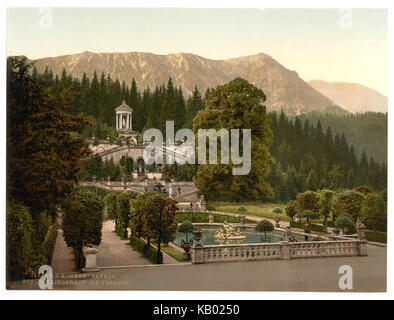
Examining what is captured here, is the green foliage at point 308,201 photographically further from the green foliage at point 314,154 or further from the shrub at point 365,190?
the shrub at point 365,190

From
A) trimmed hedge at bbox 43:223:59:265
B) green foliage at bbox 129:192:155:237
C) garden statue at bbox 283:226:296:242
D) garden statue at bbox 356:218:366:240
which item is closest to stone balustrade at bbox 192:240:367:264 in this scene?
garden statue at bbox 283:226:296:242

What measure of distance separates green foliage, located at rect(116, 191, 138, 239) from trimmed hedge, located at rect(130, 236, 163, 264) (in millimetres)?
505

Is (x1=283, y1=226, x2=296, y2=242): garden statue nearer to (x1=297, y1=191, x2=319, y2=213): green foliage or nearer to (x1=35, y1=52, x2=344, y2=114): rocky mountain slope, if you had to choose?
(x1=297, y1=191, x2=319, y2=213): green foliage

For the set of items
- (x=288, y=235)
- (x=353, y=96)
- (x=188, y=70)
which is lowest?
(x=288, y=235)

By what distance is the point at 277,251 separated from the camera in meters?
19.4

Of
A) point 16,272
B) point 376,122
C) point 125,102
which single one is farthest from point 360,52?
point 16,272

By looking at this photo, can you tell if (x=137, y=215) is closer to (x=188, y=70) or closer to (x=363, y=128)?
(x=188, y=70)

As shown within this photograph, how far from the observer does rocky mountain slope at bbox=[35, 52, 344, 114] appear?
19844 millimetres

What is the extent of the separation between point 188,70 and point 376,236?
9630mm

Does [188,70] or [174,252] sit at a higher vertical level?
[188,70]

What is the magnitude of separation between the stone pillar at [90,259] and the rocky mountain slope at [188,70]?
6629mm

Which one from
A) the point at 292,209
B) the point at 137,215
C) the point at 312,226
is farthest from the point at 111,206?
the point at 312,226

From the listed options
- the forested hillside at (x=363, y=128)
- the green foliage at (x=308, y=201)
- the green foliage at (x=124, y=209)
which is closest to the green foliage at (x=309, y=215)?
the green foliage at (x=308, y=201)
